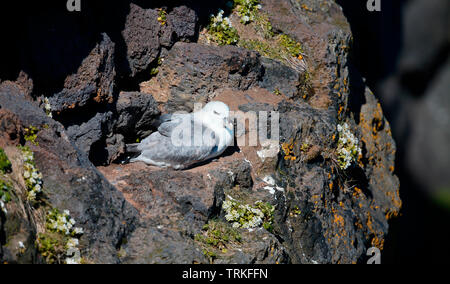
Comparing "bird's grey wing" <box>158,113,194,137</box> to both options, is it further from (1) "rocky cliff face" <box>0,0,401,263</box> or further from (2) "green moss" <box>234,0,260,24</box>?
(2) "green moss" <box>234,0,260,24</box>

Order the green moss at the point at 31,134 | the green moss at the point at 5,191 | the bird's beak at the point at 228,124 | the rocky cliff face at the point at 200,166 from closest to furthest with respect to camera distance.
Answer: the green moss at the point at 5,191
the rocky cliff face at the point at 200,166
the green moss at the point at 31,134
the bird's beak at the point at 228,124

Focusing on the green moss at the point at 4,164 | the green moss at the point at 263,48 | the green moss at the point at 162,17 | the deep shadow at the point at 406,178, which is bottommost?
the deep shadow at the point at 406,178

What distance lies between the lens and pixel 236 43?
22.9ft

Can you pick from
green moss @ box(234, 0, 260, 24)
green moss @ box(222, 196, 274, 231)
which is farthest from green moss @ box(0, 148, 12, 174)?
green moss @ box(234, 0, 260, 24)

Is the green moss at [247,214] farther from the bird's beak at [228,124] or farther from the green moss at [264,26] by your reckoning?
the green moss at [264,26]

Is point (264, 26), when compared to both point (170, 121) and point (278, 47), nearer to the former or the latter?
point (278, 47)

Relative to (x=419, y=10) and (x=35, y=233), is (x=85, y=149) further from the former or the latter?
(x=419, y=10)

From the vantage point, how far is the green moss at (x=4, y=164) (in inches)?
152

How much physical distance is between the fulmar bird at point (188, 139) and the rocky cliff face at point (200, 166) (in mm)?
167

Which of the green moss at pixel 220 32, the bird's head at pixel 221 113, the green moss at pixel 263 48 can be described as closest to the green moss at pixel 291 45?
the green moss at pixel 263 48

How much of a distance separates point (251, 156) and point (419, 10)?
11.3 metres

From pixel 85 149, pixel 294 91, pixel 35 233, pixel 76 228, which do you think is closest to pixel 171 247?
pixel 76 228

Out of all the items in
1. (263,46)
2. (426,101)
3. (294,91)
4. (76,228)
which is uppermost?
(263,46)

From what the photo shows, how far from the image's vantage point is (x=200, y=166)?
564 cm
